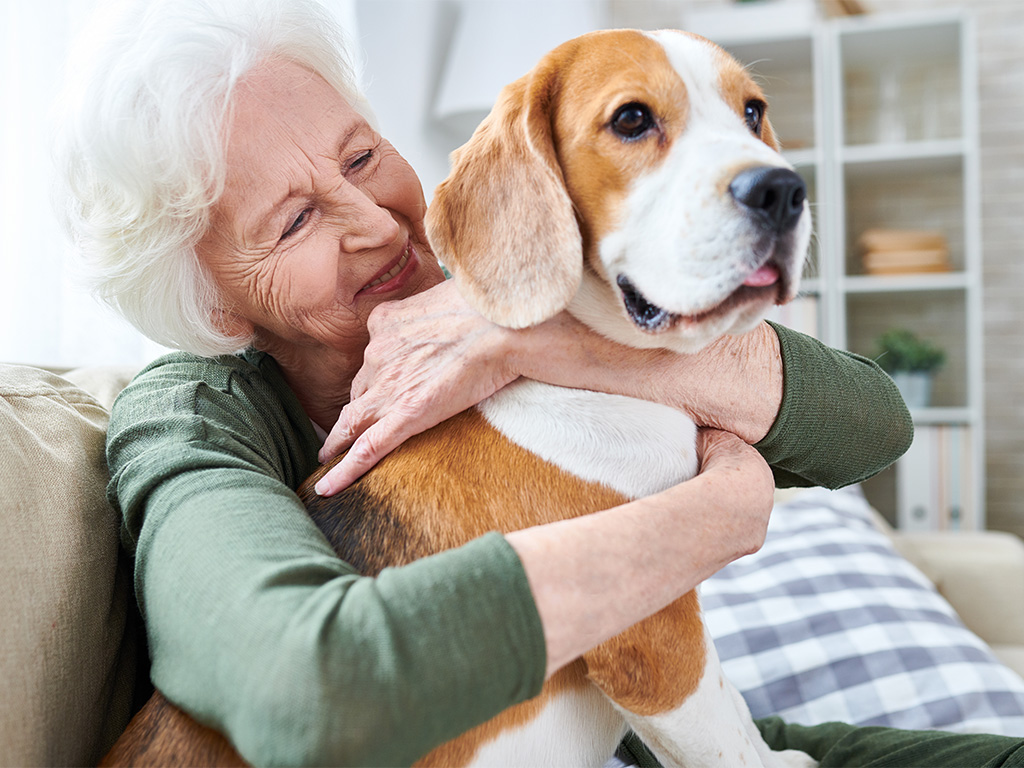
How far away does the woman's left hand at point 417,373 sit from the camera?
947 mm

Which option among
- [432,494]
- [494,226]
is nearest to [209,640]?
[432,494]

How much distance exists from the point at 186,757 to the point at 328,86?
84cm

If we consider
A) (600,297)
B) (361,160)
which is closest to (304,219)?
(361,160)

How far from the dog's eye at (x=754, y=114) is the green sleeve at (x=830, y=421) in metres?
0.27

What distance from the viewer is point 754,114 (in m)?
1.01

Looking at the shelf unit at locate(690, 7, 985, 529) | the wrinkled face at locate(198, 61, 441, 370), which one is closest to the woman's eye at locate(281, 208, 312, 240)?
the wrinkled face at locate(198, 61, 441, 370)

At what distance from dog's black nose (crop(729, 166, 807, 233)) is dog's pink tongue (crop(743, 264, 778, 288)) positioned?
4 cm

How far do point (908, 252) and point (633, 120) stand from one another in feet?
11.3

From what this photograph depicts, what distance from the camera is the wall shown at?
160 inches

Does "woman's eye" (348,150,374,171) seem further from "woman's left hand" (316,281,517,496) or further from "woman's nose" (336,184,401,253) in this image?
"woman's left hand" (316,281,517,496)

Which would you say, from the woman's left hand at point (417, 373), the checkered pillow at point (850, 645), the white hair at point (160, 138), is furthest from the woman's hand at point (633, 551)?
the checkered pillow at point (850, 645)

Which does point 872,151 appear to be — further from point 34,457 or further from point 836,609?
point 34,457

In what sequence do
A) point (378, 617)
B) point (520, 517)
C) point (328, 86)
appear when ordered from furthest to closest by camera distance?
point (328, 86) → point (520, 517) → point (378, 617)

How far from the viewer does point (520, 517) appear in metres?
0.88
